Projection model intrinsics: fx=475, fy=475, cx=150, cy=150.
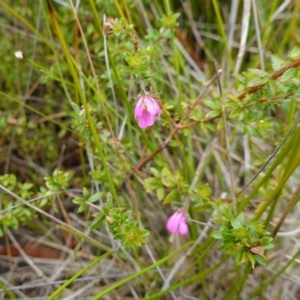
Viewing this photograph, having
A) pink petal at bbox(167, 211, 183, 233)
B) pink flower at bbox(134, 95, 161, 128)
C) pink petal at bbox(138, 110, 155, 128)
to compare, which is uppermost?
pink flower at bbox(134, 95, 161, 128)

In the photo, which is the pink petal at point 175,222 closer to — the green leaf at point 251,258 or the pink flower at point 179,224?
the pink flower at point 179,224

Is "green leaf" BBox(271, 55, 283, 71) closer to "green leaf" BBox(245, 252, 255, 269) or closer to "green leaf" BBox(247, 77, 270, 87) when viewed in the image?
"green leaf" BBox(247, 77, 270, 87)

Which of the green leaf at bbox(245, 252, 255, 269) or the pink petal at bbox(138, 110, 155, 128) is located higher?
the pink petal at bbox(138, 110, 155, 128)

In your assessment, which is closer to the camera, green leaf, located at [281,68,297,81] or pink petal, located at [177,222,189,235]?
green leaf, located at [281,68,297,81]

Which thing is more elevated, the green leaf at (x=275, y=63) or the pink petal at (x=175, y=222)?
the green leaf at (x=275, y=63)

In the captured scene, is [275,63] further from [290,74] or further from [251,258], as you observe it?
[251,258]

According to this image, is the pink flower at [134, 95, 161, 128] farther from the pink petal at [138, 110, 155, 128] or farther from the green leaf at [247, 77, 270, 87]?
the green leaf at [247, 77, 270, 87]

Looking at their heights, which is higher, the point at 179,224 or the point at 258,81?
the point at 258,81

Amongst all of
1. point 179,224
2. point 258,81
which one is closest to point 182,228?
point 179,224

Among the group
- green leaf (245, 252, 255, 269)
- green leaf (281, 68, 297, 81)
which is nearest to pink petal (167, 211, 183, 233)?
green leaf (245, 252, 255, 269)

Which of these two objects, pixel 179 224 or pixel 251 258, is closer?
pixel 251 258

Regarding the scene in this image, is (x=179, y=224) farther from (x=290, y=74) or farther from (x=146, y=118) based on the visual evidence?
(x=290, y=74)

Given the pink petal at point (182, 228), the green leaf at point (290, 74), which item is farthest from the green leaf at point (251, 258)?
the green leaf at point (290, 74)
